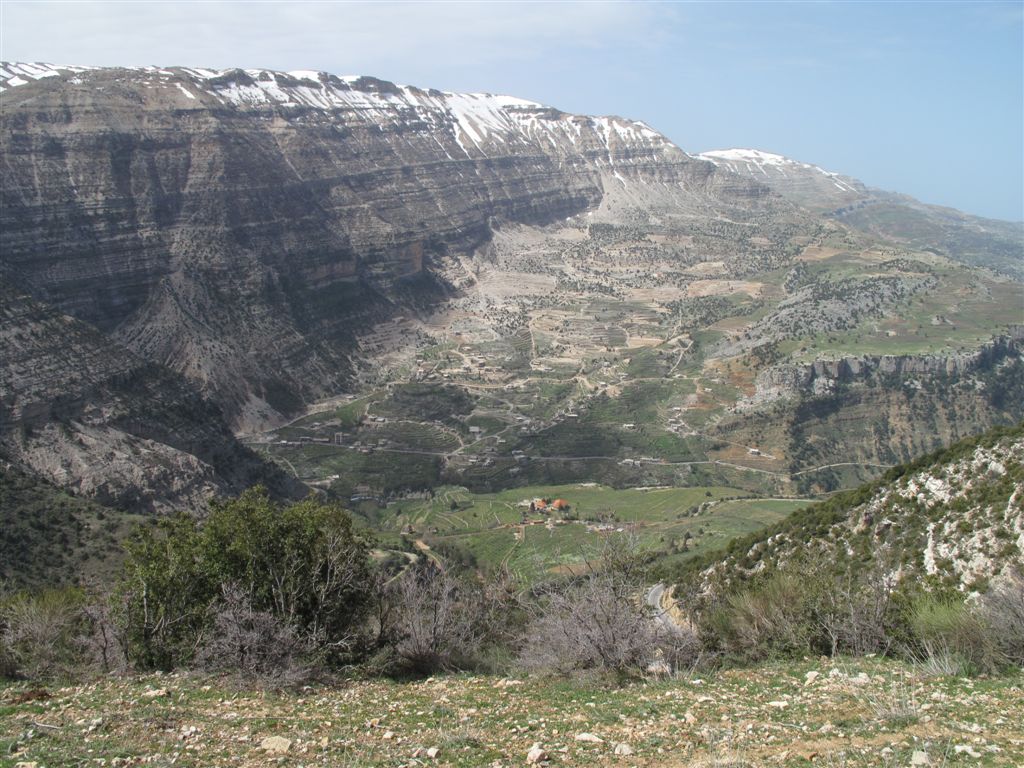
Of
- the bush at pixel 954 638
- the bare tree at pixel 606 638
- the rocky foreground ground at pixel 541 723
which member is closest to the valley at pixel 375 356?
the bare tree at pixel 606 638

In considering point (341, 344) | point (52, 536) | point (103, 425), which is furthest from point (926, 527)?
point (341, 344)

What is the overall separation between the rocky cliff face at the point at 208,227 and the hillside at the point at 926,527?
67.6 metres

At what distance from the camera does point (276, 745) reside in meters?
11.8

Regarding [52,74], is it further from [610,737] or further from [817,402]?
[610,737]

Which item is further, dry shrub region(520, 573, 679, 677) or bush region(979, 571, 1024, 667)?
dry shrub region(520, 573, 679, 677)

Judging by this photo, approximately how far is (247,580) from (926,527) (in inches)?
805

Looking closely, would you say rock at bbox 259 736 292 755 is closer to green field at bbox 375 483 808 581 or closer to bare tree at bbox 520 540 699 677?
bare tree at bbox 520 540 699 677

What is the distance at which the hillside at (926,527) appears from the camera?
22.2 meters

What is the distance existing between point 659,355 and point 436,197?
78.6m

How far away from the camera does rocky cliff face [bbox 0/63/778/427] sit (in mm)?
84438

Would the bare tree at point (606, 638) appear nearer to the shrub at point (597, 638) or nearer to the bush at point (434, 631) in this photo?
the shrub at point (597, 638)

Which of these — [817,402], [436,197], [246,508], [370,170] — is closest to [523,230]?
[436,197]

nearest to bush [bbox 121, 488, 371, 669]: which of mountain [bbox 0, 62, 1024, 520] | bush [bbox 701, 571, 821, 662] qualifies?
bush [bbox 701, 571, 821, 662]

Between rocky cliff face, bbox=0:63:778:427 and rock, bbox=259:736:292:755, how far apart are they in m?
74.4
